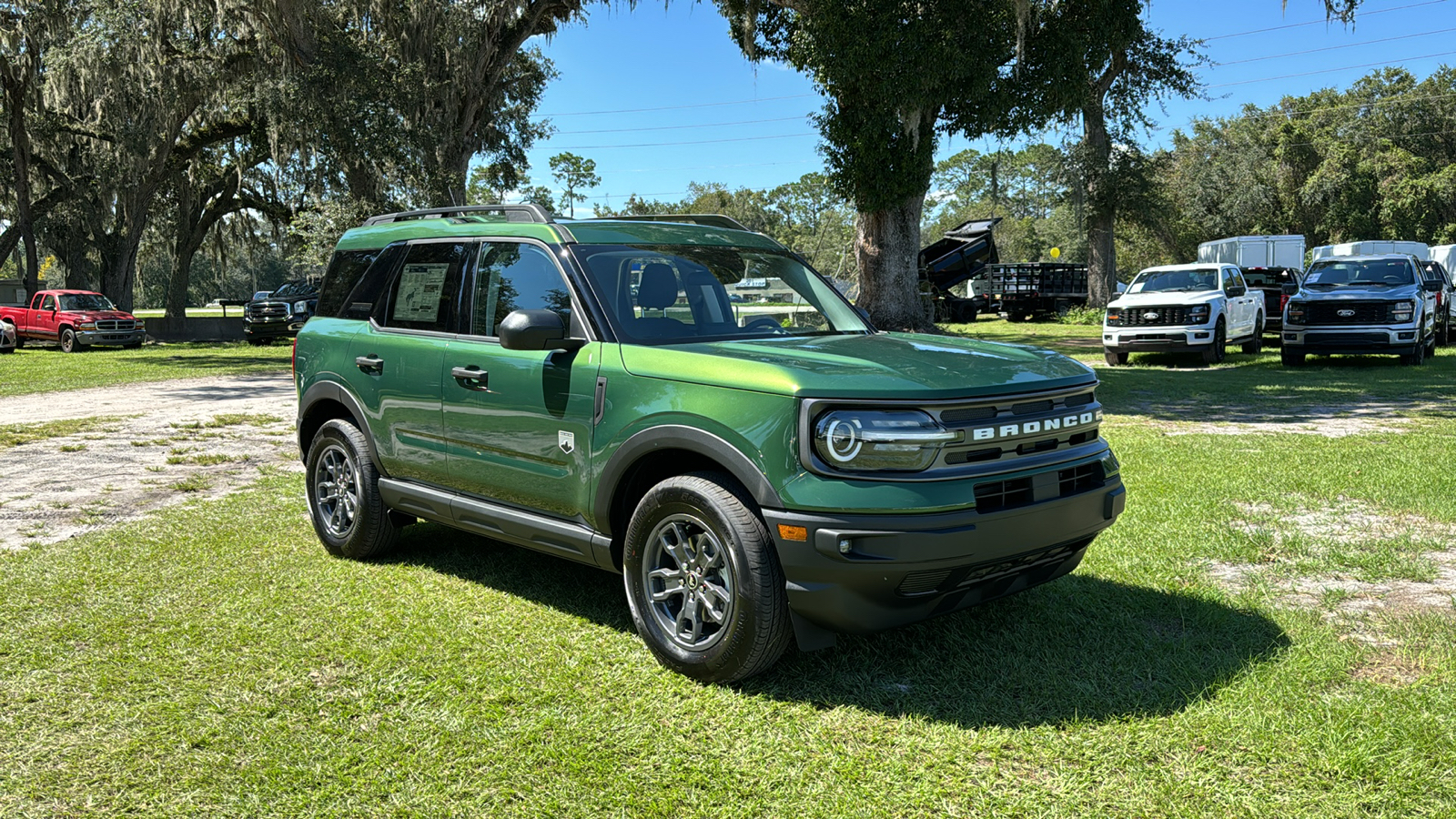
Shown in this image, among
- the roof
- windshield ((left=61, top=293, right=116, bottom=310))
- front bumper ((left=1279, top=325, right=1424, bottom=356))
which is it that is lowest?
front bumper ((left=1279, top=325, right=1424, bottom=356))

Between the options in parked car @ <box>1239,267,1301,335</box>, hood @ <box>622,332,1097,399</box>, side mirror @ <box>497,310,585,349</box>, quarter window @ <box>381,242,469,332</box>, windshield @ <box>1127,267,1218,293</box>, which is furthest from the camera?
parked car @ <box>1239,267,1301,335</box>

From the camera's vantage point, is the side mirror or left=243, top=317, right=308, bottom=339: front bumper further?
left=243, top=317, right=308, bottom=339: front bumper

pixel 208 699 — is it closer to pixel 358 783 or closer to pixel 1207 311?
pixel 358 783

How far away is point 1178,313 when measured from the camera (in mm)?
18203

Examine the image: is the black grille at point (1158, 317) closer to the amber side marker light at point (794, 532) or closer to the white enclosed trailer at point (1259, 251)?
the white enclosed trailer at point (1259, 251)

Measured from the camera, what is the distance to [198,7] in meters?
23.6

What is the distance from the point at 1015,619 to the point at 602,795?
2289mm

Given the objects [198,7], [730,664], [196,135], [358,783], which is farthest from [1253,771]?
[196,135]

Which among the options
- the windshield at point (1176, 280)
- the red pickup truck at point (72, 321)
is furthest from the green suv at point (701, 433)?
the red pickup truck at point (72, 321)

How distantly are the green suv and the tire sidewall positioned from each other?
11mm

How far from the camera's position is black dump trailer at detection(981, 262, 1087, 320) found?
121 ft

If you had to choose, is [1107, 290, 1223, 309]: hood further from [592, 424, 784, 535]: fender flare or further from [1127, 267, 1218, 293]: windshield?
[592, 424, 784, 535]: fender flare

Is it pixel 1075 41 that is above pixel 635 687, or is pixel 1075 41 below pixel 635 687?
above

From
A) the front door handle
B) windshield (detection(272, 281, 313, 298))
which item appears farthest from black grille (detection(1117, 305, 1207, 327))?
windshield (detection(272, 281, 313, 298))
